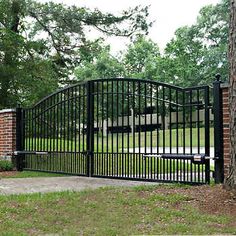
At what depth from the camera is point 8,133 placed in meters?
10.8

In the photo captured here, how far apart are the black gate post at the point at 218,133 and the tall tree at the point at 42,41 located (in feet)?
29.3

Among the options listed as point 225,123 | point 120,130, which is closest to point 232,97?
point 225,123

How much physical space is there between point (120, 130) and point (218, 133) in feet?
8.40

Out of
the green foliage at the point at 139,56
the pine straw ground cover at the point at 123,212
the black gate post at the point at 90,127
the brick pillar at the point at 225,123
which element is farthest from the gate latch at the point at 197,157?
the green foliage at the point at 139,56

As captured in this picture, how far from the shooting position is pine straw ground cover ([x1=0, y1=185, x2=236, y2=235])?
429 centimetres

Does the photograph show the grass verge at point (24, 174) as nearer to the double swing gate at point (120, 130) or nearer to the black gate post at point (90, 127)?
the double swing gate at point (120, 130)

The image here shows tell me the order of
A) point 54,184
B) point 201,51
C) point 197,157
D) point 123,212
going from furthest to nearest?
point 201,51 → point 54,184 → point 197,157 → point 123,212

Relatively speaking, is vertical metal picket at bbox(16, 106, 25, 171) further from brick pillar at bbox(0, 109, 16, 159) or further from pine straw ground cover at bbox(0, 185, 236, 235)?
pine straw ground cover at bbox(0, 185, 236, 235)

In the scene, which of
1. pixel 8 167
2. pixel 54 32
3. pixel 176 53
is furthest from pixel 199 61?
pixel 8 167

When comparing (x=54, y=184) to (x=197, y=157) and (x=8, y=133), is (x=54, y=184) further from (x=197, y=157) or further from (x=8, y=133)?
(x=8, y=133)

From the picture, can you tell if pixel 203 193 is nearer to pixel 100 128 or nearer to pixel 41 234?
pixel 41 234

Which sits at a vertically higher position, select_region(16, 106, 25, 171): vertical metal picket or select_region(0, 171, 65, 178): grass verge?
select_region(16, 106, 25, 171): vertical metal picket

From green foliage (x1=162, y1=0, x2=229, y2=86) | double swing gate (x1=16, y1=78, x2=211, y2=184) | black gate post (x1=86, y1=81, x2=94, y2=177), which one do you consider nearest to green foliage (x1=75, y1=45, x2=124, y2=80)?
green foliage (x1=162, y1=0, x2=229, y2=86)

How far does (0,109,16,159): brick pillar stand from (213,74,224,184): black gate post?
18.7 ft
